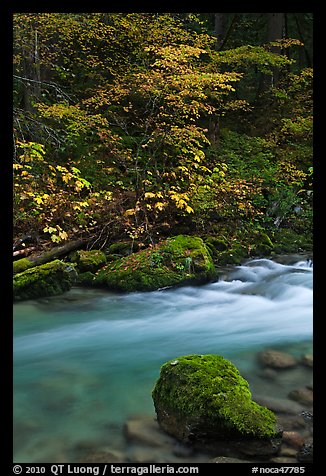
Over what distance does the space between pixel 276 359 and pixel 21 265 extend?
480 centimetres

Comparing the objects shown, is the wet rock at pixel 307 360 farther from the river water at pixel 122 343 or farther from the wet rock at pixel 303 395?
the wet rock at pixel 303 395

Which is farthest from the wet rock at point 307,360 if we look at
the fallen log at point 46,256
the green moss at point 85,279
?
the fallen log at point 46,256

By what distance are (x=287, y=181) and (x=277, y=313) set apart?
5.25 m

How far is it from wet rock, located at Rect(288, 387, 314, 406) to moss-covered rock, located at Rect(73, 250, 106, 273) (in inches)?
188

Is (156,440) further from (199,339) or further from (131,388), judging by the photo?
(199,339)

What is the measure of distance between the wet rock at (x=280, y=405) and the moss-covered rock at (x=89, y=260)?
183 inches

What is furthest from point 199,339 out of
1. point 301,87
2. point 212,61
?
point 301,87

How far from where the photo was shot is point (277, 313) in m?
6.46

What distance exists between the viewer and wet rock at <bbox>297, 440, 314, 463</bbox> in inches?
113

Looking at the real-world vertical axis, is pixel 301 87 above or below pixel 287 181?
above

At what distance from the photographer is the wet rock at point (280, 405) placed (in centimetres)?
354

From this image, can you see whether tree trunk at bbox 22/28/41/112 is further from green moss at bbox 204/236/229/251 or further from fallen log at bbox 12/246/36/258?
green moss at bbox 204/236/229/251

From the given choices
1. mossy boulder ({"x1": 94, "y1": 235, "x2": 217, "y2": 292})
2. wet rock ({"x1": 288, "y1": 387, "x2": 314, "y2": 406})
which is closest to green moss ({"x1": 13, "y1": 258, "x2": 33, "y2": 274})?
mossy boulder ({"x1": 94, "y1": 235, "x2": 217, "y2": 292})
